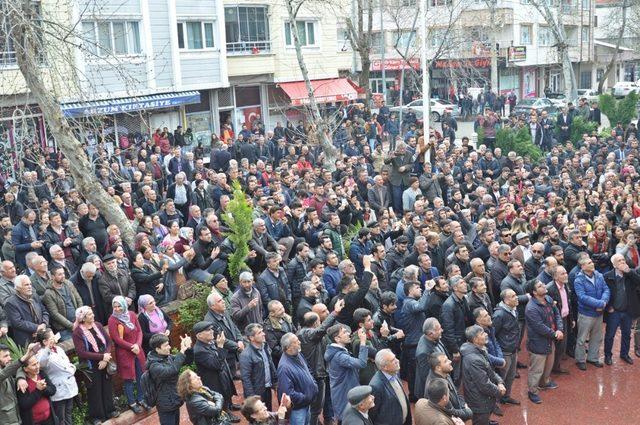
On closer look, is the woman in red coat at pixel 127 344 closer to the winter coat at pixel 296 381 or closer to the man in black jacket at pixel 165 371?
the man in black jacket at pixel 165 371

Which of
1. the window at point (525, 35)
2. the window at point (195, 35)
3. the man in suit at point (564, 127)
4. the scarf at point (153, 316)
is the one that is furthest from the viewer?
the window at point (525, 35)

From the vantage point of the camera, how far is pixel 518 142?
24.2 metres

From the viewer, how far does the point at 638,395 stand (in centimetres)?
1064

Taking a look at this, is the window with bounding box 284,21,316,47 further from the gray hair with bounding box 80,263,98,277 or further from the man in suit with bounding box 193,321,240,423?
the man in suit with bounding box 193,321,240,423

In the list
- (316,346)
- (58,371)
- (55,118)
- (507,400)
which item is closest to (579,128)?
(507,400)

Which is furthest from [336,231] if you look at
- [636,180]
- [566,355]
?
[636,180]

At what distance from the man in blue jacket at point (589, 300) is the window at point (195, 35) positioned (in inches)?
860

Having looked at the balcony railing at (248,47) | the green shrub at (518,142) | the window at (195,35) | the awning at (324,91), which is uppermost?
the window at (195,35)

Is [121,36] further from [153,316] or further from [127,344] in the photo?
[127,344]

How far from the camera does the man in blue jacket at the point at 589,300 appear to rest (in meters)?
11.3

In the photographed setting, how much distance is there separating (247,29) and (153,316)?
2510 centimetres

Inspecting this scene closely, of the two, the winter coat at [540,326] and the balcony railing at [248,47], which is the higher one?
the balcony railing at [248,47]

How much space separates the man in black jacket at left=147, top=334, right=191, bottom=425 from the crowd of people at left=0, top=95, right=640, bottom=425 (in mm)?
23

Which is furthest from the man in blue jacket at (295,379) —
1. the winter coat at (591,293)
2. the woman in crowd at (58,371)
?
the winter coat at (591,293)
